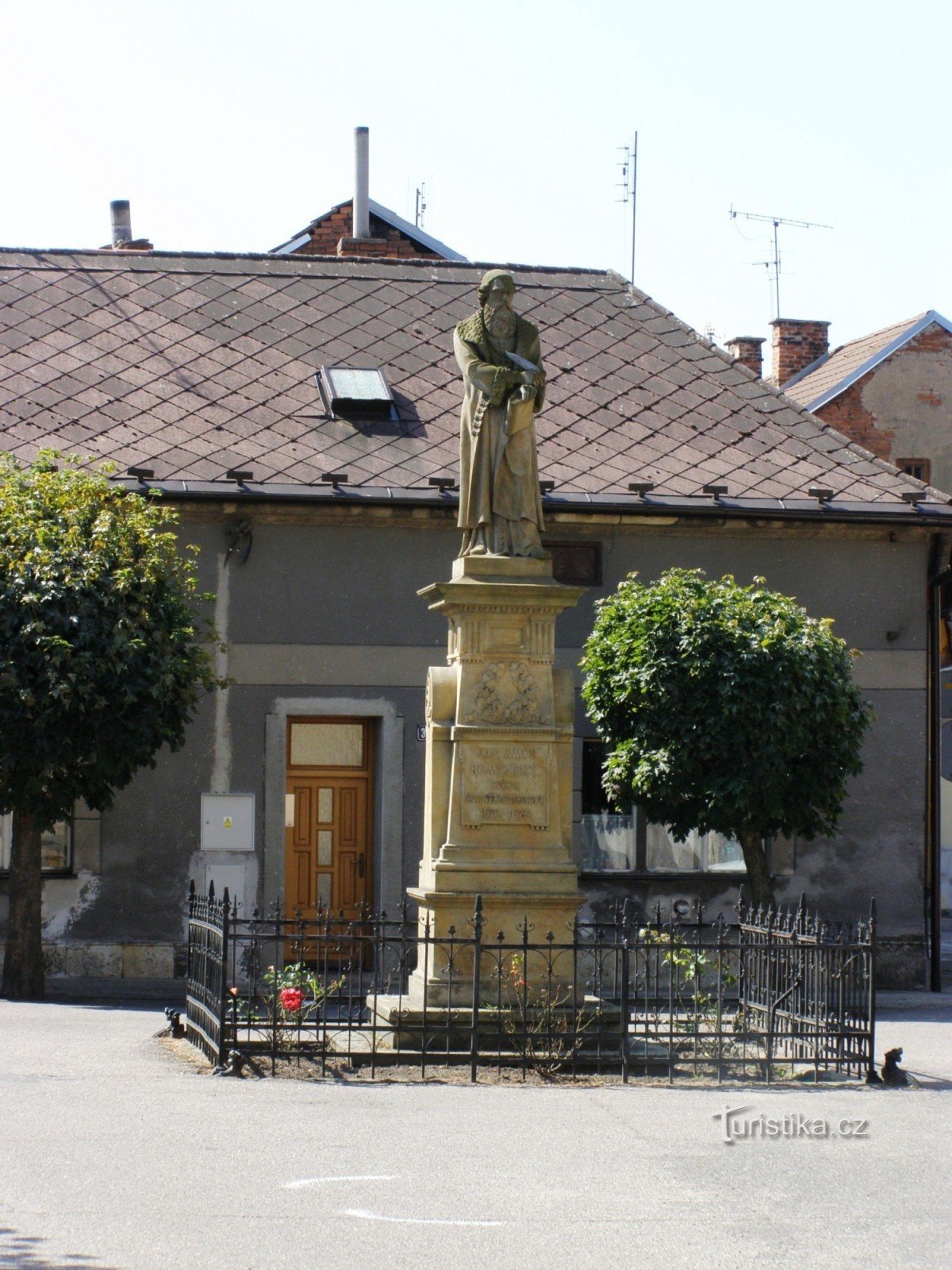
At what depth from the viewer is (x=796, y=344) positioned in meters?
30.3

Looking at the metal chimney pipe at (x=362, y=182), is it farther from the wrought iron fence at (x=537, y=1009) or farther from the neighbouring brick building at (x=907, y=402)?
the wrought iron fence at (x=537, y=1009)

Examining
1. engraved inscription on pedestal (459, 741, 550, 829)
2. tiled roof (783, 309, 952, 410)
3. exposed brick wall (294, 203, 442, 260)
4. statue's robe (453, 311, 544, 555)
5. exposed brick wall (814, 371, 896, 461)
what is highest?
exposed brick wall (294, 203, 442, 260)

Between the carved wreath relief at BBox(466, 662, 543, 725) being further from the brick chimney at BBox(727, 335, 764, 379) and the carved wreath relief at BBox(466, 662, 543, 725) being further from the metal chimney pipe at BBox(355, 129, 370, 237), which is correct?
the brick chimney at BBox(727, 335, 764, 379)

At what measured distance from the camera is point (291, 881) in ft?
53.8

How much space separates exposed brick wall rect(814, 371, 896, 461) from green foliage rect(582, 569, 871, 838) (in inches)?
499

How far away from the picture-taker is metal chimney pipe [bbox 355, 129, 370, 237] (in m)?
23.2

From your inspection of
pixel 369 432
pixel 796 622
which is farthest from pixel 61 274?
pixel 796 622

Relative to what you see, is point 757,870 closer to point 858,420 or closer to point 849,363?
point 858,420

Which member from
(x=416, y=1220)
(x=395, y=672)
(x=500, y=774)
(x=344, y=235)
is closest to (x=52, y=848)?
(x=395, y=672)

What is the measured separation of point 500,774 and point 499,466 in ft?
6.58

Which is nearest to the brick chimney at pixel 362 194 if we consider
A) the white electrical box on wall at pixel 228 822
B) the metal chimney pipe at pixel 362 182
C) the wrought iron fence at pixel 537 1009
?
the metal chimney pipe at pixel 362 182

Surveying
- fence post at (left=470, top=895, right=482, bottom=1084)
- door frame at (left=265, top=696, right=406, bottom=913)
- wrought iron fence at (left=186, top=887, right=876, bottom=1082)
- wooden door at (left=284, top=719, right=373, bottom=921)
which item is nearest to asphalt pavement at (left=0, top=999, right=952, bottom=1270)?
fence post at (left=470, top=895, right=482, bottom=1084)

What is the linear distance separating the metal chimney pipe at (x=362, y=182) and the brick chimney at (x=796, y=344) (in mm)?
9519

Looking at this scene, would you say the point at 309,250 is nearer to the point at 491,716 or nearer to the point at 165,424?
the point at 165,424
